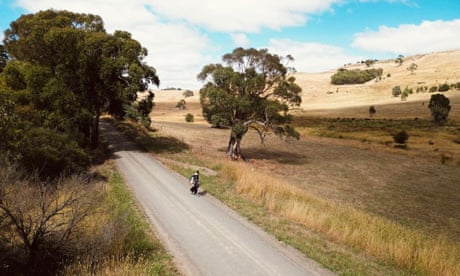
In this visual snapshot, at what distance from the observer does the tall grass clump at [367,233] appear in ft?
39.5

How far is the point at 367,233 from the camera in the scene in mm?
14422

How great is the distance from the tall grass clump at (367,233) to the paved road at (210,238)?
2.83 m

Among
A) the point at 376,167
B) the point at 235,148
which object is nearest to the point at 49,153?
the point at 235,148

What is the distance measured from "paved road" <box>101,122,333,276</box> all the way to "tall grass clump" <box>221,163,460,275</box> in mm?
2830

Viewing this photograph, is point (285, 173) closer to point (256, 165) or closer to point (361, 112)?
point (256, 165)

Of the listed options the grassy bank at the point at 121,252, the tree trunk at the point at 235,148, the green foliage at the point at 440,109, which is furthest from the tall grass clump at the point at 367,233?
the green foliage at the point at 440,109

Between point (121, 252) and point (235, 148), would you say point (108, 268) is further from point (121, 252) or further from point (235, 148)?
point (235, 148)

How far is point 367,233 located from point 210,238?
7.18 meters

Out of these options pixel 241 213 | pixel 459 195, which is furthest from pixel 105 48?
pixel 459 195

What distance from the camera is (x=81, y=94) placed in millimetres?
32812

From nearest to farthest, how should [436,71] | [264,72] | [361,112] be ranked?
[264,72]
[361,112]
[436,71]

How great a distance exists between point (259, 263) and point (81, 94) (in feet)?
93.3

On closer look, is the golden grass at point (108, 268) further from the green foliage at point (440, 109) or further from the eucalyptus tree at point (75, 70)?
the green foliage at point (440, 109)

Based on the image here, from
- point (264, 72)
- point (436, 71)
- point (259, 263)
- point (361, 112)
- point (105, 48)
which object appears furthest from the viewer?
point (436, 71)
